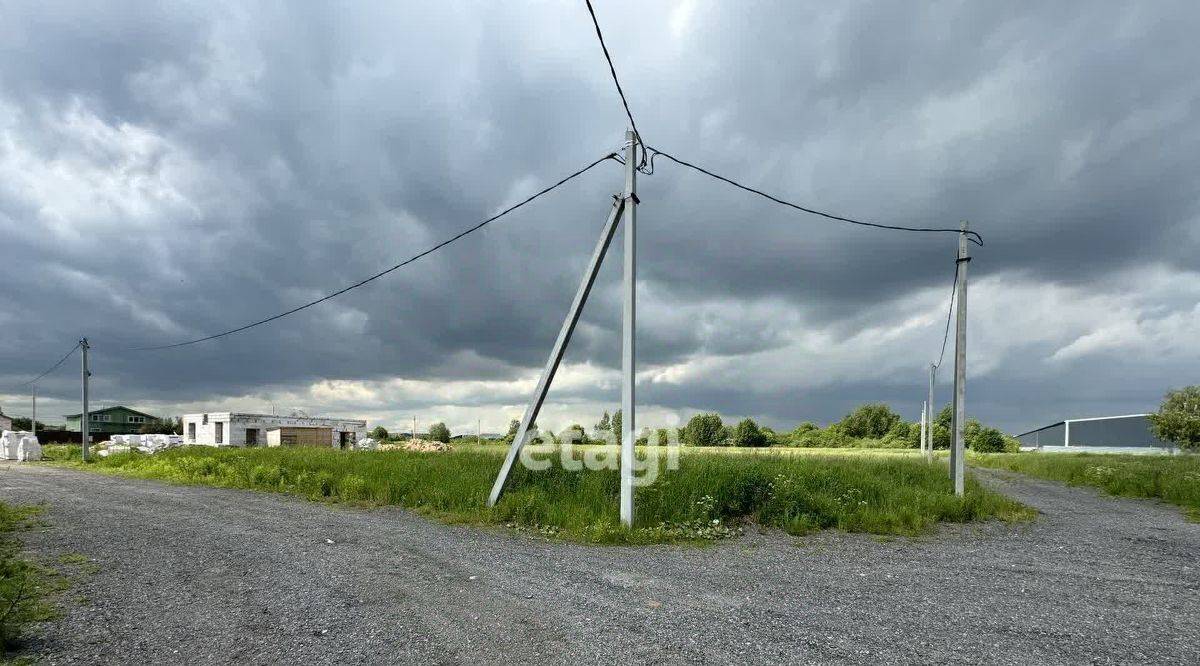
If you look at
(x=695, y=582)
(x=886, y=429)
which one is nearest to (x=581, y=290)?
(x=695, y=582)

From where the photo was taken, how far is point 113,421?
70.1 metres

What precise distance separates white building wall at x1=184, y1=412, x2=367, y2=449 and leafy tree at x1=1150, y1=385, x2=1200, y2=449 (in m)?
53.6

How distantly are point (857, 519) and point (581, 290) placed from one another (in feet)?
20.1

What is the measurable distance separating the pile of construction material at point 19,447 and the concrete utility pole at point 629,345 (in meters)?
35.8

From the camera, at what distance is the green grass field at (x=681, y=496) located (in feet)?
32.2

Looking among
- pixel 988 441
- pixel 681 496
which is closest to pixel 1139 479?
pixel 681 496

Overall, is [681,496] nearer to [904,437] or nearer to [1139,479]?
[1139,479]

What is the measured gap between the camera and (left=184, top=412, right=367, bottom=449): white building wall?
40.6 m

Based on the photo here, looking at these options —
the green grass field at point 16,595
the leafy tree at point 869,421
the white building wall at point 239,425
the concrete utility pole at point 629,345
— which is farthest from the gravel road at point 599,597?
the leafy tree at point 869,421

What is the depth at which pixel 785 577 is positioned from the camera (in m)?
6.89

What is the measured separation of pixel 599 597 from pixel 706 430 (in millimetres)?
58990

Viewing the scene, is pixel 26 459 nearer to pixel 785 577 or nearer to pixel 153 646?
pixel 153 646

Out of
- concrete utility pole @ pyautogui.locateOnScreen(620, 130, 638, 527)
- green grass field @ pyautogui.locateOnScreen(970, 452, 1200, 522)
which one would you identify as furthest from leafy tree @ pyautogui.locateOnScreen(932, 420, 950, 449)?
concrete utility pole @ pyautogui.locateOnScreen(620, 130, 638, 527)

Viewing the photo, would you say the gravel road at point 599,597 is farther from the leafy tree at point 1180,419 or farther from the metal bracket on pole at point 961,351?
the leafy tree at point 1180,419
